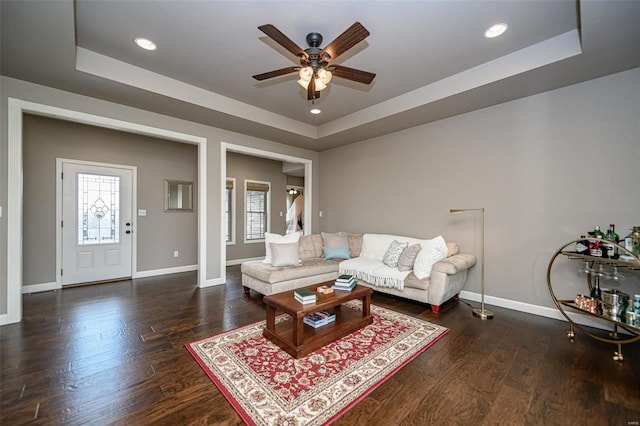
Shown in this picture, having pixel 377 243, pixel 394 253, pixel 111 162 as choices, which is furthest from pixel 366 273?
pixel 111 162

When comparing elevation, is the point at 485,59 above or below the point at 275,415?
above

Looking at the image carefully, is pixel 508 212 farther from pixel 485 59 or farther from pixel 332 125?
pixel 332 125

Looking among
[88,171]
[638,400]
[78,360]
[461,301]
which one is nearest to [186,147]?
[88,171]

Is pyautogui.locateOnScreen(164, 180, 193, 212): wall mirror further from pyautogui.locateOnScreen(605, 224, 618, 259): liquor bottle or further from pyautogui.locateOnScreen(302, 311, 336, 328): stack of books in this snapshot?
pyautogui.locateOnScreen(605, 224, 618, 259): liquor bottle

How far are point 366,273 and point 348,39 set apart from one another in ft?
10.0

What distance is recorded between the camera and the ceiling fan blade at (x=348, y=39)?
196 centimetres

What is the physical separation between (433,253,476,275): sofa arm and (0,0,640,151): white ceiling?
2096mm

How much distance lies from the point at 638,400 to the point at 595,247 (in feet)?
4.45

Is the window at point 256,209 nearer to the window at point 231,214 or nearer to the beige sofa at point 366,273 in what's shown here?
the window at point 231,214

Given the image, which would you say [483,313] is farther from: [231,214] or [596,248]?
[231,214]

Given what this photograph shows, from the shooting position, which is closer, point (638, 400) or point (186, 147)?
point (638, 400)

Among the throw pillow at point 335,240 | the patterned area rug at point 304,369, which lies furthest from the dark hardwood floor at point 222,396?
the throw pillow at point 335,240

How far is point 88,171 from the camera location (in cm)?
466

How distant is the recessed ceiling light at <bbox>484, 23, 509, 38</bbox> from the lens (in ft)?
8.19
